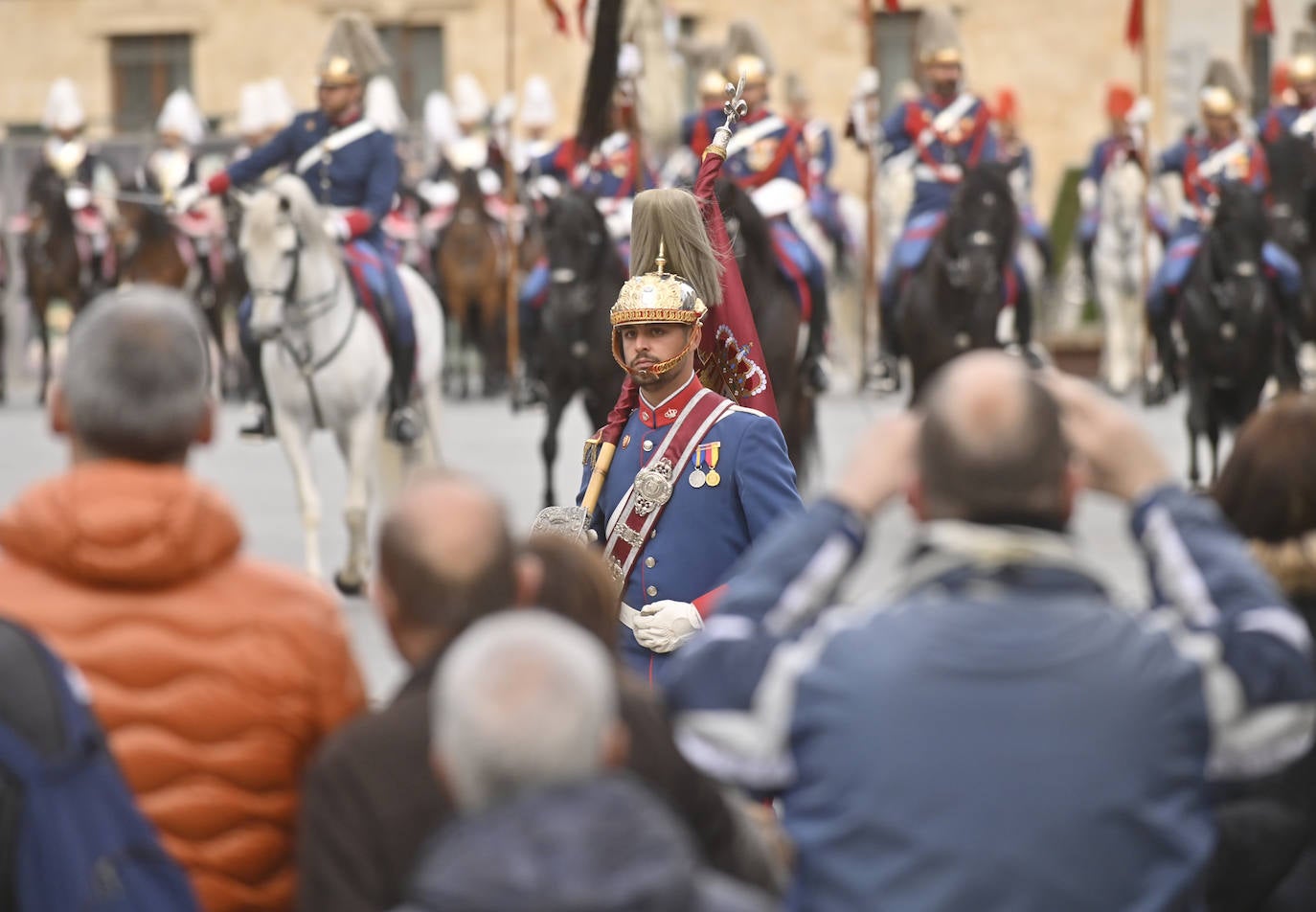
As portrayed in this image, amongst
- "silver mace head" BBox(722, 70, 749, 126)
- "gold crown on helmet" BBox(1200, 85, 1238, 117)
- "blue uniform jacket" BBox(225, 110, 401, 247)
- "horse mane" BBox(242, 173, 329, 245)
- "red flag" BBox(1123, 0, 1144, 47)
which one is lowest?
"horse mane" BBox(242, 173, 329, 245)

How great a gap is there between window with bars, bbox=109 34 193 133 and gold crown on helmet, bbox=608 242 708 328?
31062 millimetres

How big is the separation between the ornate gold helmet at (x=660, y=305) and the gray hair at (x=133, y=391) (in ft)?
6.60

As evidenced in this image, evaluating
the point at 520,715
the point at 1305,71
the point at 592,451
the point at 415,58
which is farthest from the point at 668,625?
the point at 415,58

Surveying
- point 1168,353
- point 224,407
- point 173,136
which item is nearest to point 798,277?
point 1168,353

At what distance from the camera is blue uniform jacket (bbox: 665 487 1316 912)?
291cm

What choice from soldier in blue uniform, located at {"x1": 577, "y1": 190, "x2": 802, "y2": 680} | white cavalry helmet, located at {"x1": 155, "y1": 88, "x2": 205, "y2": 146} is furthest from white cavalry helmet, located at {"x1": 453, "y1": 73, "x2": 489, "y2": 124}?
soldier in blue uniform, located at {"x1": 577, "y1": 190, "x2": 802, "y2": 680}

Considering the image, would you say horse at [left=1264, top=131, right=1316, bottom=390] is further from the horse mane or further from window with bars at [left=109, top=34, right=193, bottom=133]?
window with bars at [left=109, top=34, right=193, bottom=133]

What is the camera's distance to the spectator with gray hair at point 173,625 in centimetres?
319

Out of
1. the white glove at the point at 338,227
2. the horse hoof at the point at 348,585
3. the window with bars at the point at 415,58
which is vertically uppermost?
the window with bars at the point at 415,58

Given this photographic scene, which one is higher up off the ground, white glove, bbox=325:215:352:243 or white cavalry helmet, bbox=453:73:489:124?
white cavalry helmet, bbox=453:73:489:124

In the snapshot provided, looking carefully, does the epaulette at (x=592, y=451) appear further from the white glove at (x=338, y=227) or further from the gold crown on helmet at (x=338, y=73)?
the gold crown on helmet at (x=338, y=73)

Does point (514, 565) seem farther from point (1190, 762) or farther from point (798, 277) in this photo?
point (798, 277)

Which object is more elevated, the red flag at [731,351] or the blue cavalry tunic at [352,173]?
the blue cavalry tunic at [352,173]

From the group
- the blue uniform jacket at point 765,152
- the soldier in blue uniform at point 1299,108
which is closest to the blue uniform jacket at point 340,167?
the blue uniform jacket at point 765,152
